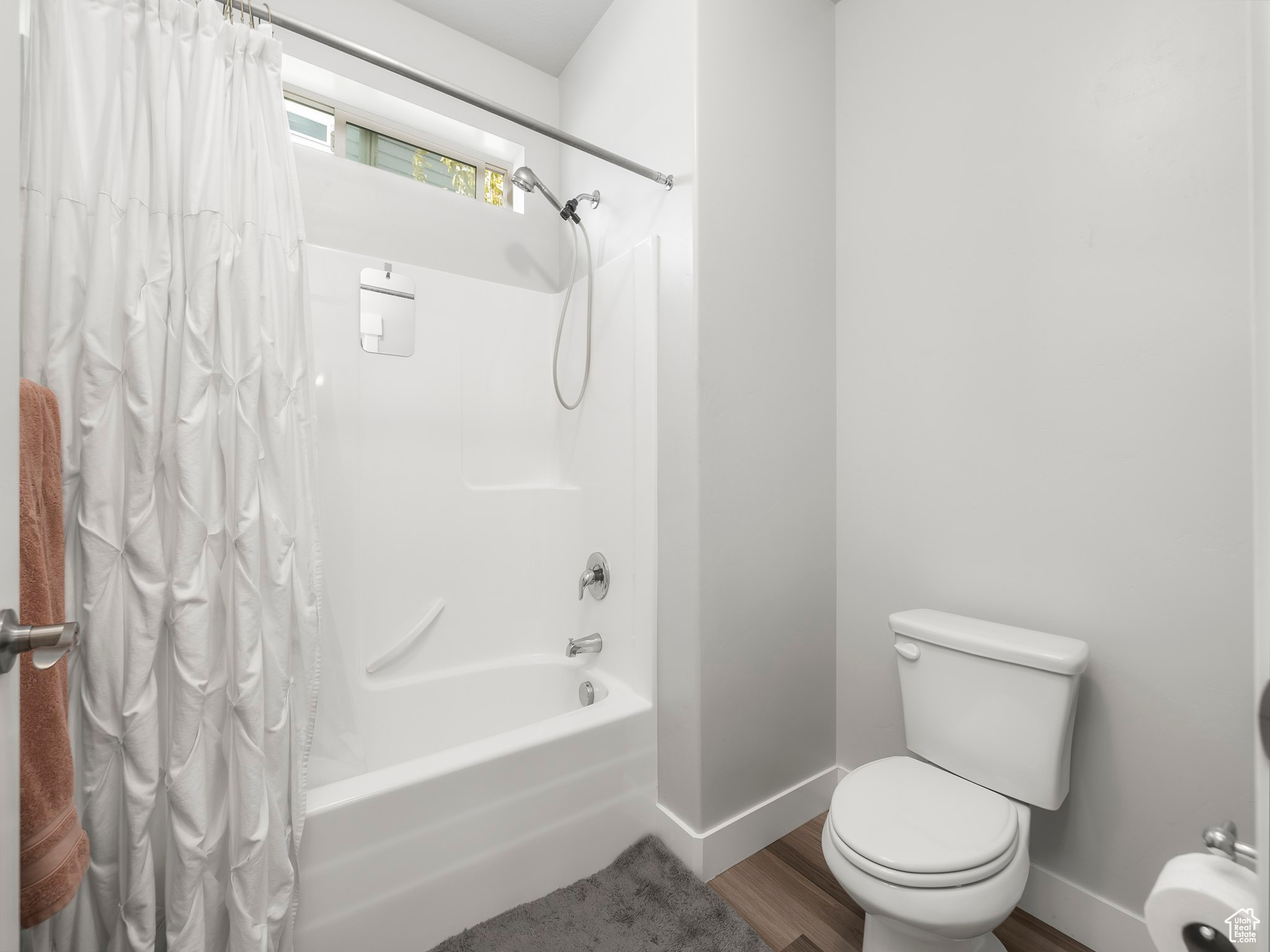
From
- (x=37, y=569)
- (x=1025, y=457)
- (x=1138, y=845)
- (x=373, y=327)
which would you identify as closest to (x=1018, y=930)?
(x=1138, y=845)

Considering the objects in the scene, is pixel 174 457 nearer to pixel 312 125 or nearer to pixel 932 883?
pixel 312 125

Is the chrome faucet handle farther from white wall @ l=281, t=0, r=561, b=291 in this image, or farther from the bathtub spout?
white wall @ l=281, t=0, r=561, b=291

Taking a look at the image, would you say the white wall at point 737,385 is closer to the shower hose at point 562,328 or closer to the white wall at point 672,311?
the white wall at point 672,311

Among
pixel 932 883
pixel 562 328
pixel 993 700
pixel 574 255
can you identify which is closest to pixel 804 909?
pixel 932 883

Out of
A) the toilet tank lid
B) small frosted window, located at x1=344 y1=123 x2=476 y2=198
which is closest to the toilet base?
the toilet tank lid

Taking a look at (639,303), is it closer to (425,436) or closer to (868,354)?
(868,354)

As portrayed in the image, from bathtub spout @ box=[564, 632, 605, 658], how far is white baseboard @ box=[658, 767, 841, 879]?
51 centimetres

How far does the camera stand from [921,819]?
1202 millimetres

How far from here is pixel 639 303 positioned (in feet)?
5.95

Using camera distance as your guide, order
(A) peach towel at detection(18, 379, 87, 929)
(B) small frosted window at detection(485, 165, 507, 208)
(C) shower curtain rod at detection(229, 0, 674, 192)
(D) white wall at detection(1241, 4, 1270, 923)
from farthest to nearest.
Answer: (B) small frosted window at detection(485, 165, 507, 208) < (C) shower curtain rod at detection(229, 0, 674, 192) < (A) peach towel at detection(18, 379, 87, 929) < (D) white wall at detection(1241, 4, 1270, 923)

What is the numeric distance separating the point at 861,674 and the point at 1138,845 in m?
0.72

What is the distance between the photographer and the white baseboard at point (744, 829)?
160 centimetres

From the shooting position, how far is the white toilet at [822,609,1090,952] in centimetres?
108

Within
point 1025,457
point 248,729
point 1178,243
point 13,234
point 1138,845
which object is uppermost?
point 1178,243
